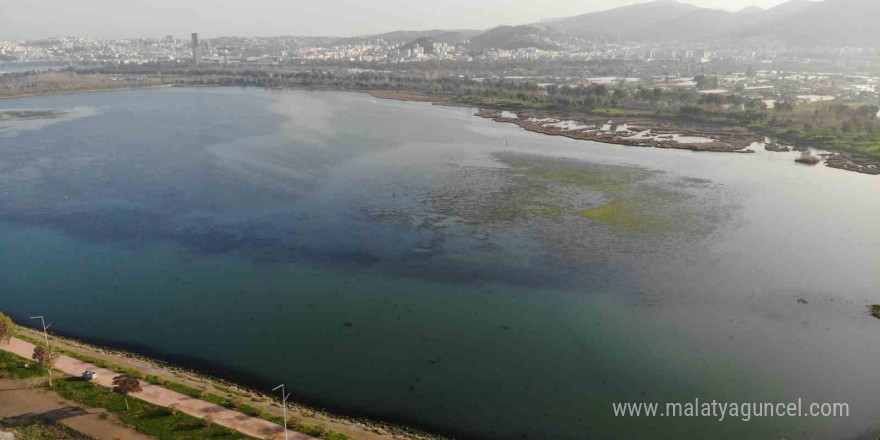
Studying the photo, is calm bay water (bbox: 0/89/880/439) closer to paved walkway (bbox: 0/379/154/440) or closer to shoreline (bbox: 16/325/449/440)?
shoreline (bbox: 16/325/449/440)

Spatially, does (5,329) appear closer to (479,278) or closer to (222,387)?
(222,387)

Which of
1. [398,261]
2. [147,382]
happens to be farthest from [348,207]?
[147,382]

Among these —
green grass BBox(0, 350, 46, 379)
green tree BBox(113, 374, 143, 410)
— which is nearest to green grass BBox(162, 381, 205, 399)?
green tree BBox(113, 374, 143, 410)

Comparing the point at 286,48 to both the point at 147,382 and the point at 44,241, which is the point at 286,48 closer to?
the point at 44,241

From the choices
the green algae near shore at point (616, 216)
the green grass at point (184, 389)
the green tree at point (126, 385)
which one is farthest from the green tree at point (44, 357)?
the green algae near shore at point (616, 216)

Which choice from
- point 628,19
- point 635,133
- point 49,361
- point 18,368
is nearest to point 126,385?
point 49,361

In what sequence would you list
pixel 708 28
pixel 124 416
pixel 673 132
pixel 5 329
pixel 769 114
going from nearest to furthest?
1. pixel 124 416
2. pixel 5 329
3. pixel 673 132
4. pixel 769 114
5. pixel 708 28
